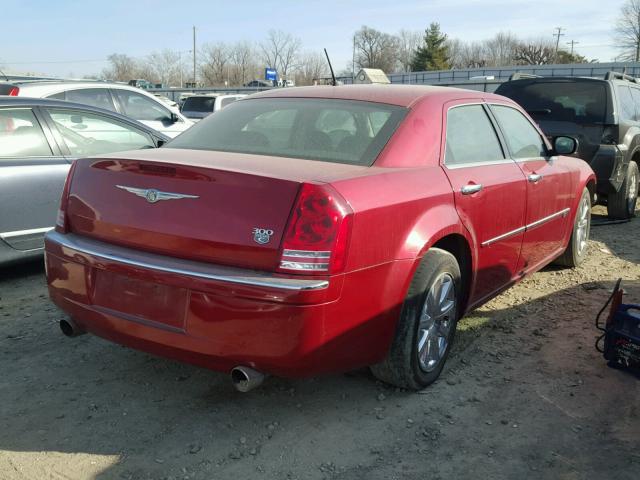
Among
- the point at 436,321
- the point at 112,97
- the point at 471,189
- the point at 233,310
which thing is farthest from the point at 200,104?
the point at 233,310

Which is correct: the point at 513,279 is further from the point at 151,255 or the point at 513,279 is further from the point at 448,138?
the point at 151,255

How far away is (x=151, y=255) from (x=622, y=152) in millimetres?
6307

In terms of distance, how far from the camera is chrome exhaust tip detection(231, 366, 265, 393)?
2.57 m

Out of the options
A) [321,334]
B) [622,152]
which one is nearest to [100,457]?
[321,334]

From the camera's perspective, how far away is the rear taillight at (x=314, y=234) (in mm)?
2484

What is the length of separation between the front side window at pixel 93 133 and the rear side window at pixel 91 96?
101 inches

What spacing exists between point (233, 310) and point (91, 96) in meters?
7.24

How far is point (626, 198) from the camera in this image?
7594 mm

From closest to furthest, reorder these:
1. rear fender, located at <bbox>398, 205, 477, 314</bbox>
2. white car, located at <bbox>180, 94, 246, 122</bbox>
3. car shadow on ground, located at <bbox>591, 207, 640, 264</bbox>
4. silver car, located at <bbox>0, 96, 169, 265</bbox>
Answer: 1. rear fender, located at <bbox>398, 205, 477, 314</bbox>
2. silver car, located at <bbox>0, 96, 169, 265</bbox>
3. car shadow on ground, located at <bbox>591, 207, 640, 264</bbox>
4. white car, located at <bbox>180, 94, 246, 122</bbox>

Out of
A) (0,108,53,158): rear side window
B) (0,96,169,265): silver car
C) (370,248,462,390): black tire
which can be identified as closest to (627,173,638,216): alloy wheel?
(370,248,462,390): black tire

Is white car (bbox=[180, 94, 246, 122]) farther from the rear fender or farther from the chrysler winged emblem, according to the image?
the chrysler winged emblem

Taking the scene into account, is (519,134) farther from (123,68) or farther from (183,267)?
(123,68)

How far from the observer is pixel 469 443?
2781 millimetres

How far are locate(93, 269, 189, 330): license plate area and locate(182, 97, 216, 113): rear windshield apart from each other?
620 inches
